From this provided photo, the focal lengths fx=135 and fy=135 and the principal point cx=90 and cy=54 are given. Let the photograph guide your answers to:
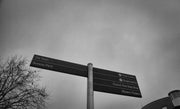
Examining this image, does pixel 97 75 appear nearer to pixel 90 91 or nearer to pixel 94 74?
pixel 94 74

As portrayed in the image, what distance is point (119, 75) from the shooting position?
4.14 metres

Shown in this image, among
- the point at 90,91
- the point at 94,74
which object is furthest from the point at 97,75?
the point at 90,91

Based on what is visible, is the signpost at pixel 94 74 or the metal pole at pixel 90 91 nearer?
the metal pole at pixel 90 91

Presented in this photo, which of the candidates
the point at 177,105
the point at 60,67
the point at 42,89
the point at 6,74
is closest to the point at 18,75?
the point at 6,74

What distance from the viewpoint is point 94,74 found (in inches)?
144

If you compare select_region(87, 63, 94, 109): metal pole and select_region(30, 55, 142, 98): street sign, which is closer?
select_region(87, 63, 94, 109): metal pole

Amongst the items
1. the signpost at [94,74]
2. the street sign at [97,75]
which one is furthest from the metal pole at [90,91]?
the street sign at [97,75]

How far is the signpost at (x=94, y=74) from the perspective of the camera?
11.4 ft

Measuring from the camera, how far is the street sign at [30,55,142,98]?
350 cm

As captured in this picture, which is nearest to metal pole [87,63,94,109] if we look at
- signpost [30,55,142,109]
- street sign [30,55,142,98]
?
signpost [30,55,142,109]

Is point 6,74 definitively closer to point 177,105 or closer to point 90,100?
point 90,100

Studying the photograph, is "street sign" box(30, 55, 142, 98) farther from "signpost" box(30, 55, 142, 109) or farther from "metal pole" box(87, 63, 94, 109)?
"metal pole" box(87, 63, 94, 109)

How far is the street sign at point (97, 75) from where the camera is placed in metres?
3.50

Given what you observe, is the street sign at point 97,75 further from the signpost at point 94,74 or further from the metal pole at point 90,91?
the metal pole at point 90,91
